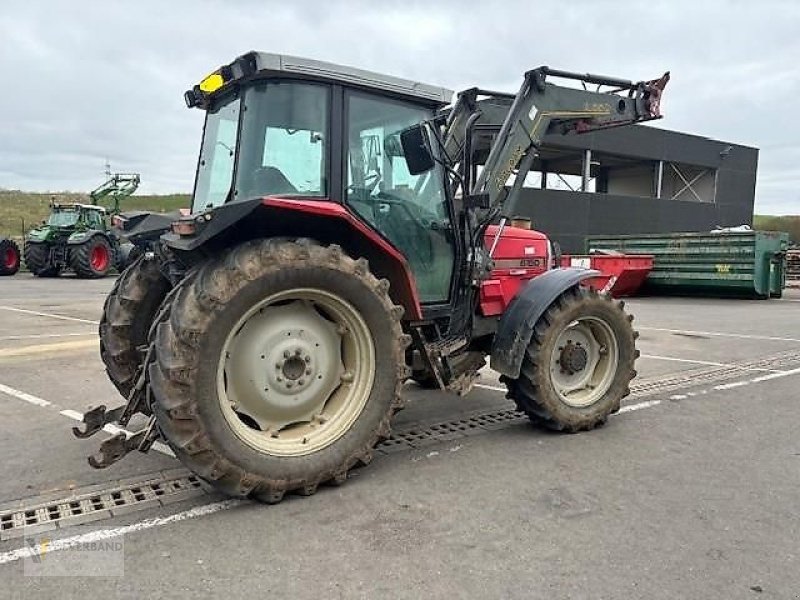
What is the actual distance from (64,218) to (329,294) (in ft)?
80.5

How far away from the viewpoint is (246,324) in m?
3.73

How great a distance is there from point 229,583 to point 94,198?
28.5m

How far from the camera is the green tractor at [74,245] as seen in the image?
23.4 metres

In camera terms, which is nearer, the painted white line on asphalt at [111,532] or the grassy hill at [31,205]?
the painted white line on asphalt at [111,532]

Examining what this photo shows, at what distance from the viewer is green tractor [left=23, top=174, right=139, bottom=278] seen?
23.4 metres

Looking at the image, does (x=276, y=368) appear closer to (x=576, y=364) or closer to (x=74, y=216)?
(x=576, y=364)

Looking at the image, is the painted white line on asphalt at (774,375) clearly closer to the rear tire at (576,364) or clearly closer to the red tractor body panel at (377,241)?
the rear tire at (576,364)

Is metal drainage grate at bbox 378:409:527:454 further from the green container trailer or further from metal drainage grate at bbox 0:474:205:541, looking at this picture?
→ the green container trailer

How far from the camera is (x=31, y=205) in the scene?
48.9 meters

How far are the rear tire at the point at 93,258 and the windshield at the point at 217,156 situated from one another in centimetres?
2091

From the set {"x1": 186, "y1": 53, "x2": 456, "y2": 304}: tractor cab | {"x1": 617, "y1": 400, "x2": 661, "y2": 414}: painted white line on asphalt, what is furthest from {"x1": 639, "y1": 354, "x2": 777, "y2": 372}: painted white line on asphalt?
{"x1": 186, "y1": 53, "x2": 456, "y2": 304}: tractor cab

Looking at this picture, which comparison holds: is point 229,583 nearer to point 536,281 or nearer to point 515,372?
point 515,372

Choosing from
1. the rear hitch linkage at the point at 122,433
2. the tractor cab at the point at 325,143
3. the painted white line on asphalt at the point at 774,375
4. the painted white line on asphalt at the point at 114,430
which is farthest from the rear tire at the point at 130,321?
the painted white line on asphalt at the point at 774,375

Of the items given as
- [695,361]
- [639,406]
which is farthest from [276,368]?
[695,361]
